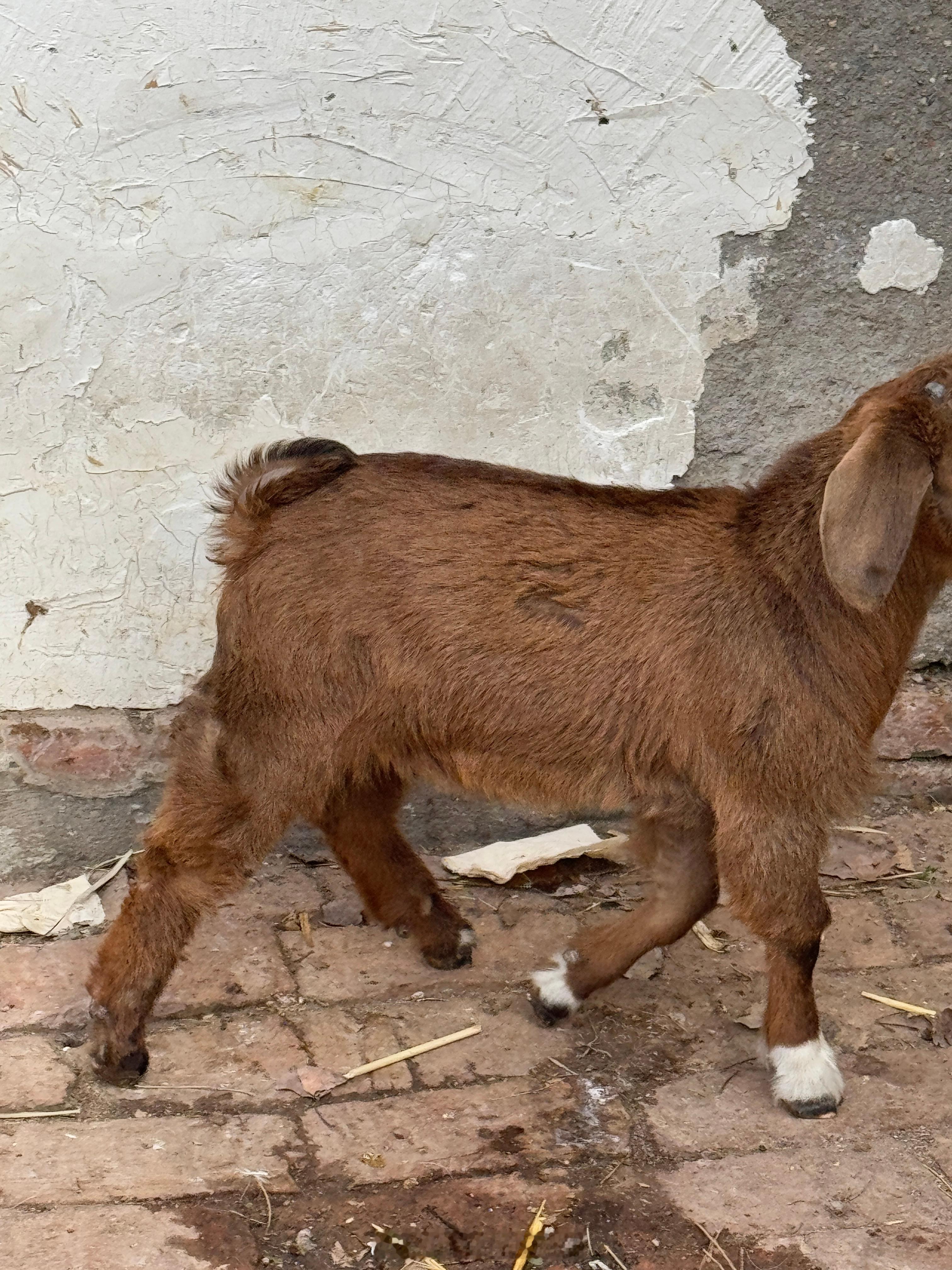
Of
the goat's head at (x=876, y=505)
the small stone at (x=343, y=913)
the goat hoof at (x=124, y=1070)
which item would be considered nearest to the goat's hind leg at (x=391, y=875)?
the small stone at (x=343, y=913)

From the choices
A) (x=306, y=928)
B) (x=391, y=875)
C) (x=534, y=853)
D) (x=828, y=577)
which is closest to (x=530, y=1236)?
(x=391, y=875)

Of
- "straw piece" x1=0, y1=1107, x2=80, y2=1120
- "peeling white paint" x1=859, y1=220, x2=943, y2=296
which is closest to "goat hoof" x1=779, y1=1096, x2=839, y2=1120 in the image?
"straw piece" x1=0, y1=1107, x2=80, y2=1120

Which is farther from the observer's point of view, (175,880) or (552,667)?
(175,880)

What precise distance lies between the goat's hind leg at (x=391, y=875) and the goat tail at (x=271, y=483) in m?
0.82

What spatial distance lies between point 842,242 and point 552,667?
1797 millimetres

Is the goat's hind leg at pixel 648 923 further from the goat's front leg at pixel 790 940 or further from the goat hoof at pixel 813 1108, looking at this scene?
the goat hoof at pixel 813 1108

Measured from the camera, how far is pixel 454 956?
3994mm

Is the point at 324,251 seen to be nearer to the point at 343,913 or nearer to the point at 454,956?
the point at 343,913

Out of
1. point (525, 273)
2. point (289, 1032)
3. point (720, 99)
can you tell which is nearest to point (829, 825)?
point (289, 1032)

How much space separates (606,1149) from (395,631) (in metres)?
1.29

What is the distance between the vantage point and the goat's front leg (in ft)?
10.9

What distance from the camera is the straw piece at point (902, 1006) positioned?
3.80 meters

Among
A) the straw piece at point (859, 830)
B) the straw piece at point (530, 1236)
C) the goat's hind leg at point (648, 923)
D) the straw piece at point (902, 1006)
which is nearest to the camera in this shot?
the straw piece at point (530, 1236)

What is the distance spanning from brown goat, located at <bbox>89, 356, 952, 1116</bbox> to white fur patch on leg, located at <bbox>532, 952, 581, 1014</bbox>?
51cm
